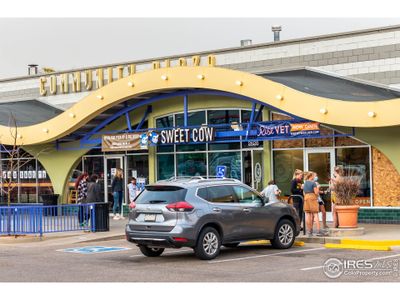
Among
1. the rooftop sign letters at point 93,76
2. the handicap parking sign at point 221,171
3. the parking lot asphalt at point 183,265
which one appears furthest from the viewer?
the rooftop sign letters at point 93,76

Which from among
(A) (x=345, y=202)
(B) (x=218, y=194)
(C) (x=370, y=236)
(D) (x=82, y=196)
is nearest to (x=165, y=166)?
(D) (x=82, y=196)

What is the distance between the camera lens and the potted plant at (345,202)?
61.5 feet

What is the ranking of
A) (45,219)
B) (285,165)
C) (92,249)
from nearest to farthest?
1. (92,249)
2. (45,219)
3. (285,165)

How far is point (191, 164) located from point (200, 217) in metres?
12.5

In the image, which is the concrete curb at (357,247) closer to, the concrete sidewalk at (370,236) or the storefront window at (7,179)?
the concrete sidewalk at (370,236)

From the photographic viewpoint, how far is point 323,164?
24.0m

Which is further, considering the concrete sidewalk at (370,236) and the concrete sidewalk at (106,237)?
the concrete sidewalk at (106,237)

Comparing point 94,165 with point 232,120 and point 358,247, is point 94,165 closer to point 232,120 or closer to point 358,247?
point 232,120

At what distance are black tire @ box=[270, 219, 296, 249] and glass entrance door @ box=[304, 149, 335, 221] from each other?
6.72 meters

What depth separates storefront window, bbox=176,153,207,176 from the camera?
27.2 m

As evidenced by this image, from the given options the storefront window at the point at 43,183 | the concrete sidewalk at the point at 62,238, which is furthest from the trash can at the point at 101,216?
the storefront window at the point at 43,183

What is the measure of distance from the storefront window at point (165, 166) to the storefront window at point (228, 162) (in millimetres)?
1886

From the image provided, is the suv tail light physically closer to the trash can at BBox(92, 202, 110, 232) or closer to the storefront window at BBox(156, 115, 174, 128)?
the trash can at BBox(92, 202, 110, 232)

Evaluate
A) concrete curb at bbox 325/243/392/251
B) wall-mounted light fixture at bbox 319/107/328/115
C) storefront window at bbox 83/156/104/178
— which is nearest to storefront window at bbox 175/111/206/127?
storefront window at bbox 83/156/104/178
